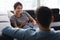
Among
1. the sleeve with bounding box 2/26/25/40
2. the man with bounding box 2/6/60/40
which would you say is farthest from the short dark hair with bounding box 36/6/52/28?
the sleeve with bounding box 2/26/25/40

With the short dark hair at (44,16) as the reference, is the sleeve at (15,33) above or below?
below

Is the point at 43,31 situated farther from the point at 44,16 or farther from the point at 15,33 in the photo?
the point at 15,33

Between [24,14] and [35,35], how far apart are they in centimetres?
199

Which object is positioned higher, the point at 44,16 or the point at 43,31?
the point at 44,16

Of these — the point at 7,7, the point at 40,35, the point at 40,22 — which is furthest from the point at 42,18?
the point at 7,7

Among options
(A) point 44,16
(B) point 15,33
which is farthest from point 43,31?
(B) point 15,33

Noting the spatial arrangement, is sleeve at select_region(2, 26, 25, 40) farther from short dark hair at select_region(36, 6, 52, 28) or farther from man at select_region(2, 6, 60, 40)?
short dark hair at select_region(36, 6, 52, 28)

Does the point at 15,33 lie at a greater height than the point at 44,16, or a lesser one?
lesser

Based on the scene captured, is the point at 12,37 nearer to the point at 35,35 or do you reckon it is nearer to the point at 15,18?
the point at 35,35

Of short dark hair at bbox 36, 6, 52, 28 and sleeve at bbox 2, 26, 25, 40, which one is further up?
short dark hair at bbox 36, 6, 52, 28

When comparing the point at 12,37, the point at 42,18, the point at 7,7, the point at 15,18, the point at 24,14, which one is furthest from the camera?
the point at 7,7

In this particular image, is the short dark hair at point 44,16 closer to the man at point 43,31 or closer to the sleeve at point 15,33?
the man at point 43,31

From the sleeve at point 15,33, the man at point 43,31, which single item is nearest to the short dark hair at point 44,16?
the man at point 43,31

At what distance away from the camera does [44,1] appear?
4848 millimetres
